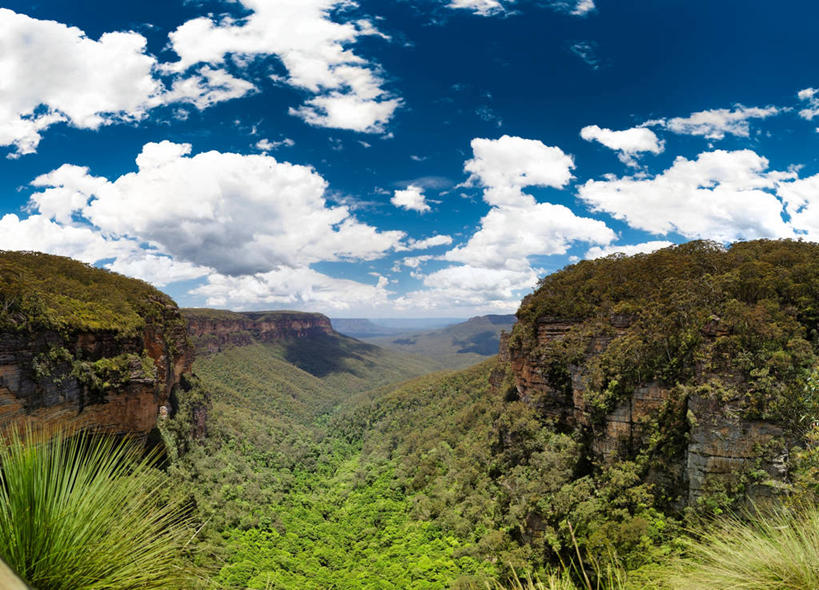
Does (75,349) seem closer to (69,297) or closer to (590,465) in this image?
(69,297)

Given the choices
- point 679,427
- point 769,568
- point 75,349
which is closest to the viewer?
point 769,568

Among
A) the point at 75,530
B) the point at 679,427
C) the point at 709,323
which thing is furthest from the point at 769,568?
the point at 709,323

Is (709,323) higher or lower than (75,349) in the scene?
higher

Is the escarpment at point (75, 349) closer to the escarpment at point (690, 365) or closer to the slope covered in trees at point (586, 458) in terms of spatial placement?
the slope covered in trees at point (586, 458)

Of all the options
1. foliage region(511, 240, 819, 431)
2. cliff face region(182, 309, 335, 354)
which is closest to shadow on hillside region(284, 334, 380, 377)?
cliff face region(182, 309, 335, 354)

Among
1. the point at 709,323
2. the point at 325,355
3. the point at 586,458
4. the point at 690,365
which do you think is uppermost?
the point at 709,323

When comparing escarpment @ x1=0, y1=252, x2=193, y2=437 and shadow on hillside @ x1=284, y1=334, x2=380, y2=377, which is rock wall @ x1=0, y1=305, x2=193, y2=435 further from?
shadow on hillside @ x1=284, y1=334, x2=380, y2=377

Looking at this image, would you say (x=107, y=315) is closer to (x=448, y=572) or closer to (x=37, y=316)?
(x=37, y=316)
